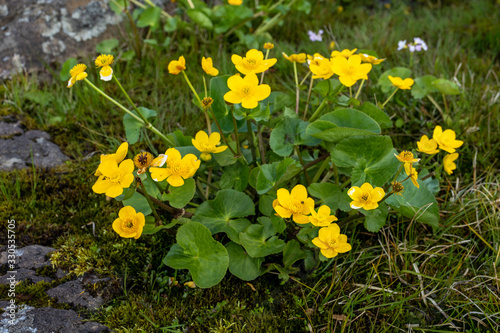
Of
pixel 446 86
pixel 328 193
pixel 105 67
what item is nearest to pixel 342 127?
pixel 328 193

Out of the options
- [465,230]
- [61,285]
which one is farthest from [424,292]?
[61,285]

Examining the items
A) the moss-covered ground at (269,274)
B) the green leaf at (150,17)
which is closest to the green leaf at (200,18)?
the green leaf at (150,17)

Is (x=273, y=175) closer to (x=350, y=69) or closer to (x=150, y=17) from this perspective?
(x=350, y=69)

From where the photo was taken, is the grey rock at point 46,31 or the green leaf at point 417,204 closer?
the green leaf at point 417,204

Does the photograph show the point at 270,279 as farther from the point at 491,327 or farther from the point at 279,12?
the point at 279,12

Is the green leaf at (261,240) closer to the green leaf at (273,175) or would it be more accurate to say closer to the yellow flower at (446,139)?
the green leaf at (273,175)

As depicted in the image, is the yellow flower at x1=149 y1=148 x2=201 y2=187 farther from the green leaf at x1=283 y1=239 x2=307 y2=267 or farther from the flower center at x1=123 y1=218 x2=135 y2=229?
the green leaf at x1=283 y1=239 x2=307 y2=267

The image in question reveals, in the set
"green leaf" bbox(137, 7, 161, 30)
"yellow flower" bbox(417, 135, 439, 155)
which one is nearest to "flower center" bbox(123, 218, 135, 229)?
"yellow flower" bbox(417, 135, 439, 155)
